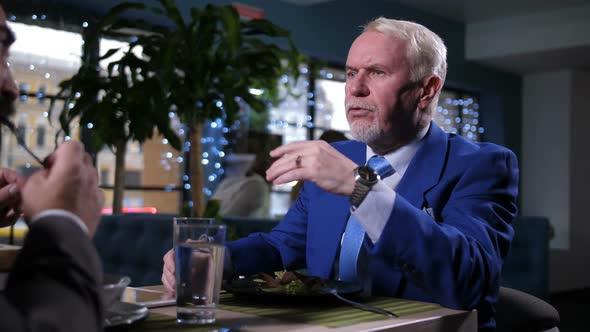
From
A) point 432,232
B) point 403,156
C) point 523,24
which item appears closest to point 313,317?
point 432,232

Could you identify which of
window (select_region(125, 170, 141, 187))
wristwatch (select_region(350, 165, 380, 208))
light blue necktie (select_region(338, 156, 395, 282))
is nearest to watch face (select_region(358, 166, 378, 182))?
wristwatch (select_region(350, 165, 380, 208))

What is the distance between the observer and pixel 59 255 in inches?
26.8

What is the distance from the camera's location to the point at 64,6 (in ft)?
16.9

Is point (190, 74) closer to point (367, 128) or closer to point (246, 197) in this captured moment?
point (246, 197)

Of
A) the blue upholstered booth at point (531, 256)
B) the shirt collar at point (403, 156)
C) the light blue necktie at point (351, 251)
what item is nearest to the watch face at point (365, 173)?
the light blue necktie at point (351, 251)

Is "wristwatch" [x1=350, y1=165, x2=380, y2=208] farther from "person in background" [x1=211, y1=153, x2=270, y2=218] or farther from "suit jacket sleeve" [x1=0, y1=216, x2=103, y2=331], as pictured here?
"person in background" [x1=211, y1=153, x2=270, y2=218]

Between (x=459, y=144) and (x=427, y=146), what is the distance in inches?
3.1

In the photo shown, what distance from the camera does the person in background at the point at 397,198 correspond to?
4.10 ft

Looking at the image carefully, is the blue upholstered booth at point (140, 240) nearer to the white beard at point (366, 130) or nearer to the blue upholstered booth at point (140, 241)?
the blue upholstered booth at point (140, 241)

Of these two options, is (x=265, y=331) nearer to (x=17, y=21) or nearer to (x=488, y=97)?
(x=17, y=21)

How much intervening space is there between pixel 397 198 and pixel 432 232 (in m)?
0.09

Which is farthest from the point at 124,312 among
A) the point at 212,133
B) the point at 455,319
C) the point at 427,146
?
the point at 212,133

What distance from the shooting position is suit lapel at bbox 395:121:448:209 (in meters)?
1.55

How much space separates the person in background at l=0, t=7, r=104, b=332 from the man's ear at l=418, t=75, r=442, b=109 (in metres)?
1.14
